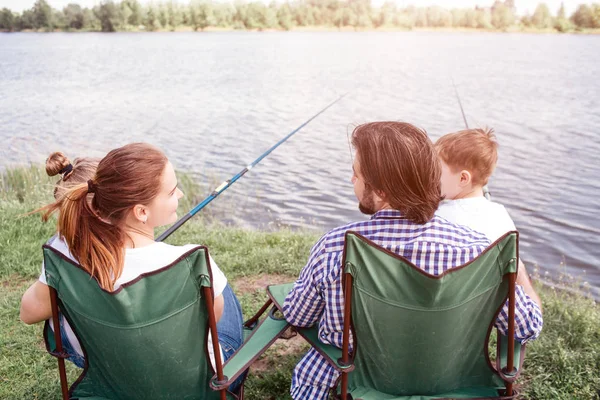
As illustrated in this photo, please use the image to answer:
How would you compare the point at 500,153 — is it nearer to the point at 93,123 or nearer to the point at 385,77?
the point at 93,123

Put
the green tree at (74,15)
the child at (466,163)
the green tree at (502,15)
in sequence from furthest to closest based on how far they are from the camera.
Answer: the green tree at (74,15) < the green tree at (502,15) < the child at (466,163)

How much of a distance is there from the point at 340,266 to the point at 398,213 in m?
0.24

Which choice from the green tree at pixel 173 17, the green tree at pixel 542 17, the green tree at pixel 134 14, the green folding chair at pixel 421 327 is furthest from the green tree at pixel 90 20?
the green folding chair at pixel 421 327

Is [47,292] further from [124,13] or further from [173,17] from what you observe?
[124,13]

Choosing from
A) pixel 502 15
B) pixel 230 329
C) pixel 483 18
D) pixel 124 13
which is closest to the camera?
pixel 230 329

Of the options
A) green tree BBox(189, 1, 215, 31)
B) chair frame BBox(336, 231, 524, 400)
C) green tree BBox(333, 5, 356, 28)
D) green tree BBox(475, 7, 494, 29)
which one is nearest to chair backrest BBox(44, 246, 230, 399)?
chair frame BBox(336, 231, 524, 400)

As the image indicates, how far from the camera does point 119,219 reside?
6.23 ft

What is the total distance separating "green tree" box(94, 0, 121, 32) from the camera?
4644 centimetres

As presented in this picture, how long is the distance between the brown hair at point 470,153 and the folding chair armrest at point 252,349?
1045 millimetres

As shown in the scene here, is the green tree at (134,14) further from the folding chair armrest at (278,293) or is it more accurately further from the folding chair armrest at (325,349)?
the folding chair armrest at (325,349)

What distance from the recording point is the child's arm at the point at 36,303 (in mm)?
1858

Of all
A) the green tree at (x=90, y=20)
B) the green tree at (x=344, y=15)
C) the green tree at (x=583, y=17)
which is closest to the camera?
the green tree at (x=583, y=17)

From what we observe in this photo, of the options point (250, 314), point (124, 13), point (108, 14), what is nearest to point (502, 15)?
point (124, 13)

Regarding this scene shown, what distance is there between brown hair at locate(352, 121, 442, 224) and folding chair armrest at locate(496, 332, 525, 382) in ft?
1.83
